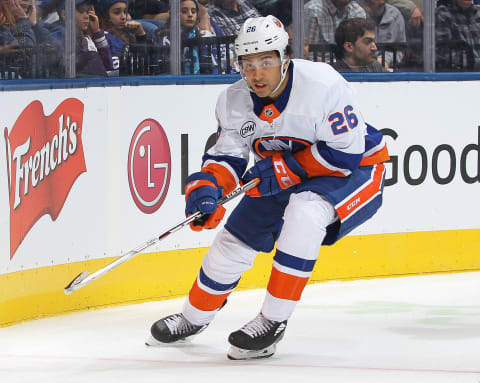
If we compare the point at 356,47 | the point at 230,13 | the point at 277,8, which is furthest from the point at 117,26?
the point at 356,47

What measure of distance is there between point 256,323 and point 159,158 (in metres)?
1.46

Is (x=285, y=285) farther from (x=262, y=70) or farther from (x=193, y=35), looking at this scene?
(x=193, y=35)

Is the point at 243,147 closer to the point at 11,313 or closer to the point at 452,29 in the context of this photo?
the point at 11,313

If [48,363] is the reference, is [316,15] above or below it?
above

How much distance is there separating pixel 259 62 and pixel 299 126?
0.27 metres

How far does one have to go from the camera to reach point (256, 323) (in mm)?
4027

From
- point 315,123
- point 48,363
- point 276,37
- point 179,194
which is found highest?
point 276,37

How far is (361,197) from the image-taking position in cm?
415

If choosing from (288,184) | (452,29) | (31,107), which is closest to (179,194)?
(31,107)

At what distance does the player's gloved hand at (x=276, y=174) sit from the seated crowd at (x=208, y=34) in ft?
4.23

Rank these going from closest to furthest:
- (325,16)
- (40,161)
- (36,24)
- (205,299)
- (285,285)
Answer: (285,285) → (205,299) → (40,161) → (36,24) → (325,16)

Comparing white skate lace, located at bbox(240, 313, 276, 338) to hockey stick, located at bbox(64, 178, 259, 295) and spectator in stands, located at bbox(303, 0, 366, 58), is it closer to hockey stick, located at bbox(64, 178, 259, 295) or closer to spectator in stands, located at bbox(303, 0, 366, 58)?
hockey stick, located at bbox(64, 178, 259, 295)

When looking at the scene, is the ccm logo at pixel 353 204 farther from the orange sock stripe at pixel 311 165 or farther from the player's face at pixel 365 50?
the player's face at pixel 365 50

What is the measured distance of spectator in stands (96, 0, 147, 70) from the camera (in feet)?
17.4
